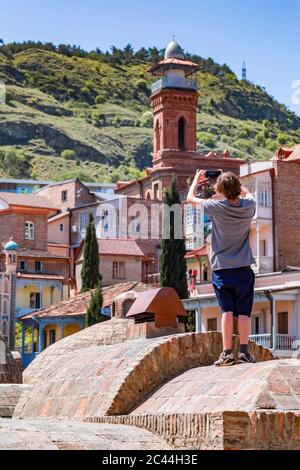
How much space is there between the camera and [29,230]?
9106cm

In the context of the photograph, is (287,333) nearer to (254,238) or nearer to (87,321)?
(87,321)

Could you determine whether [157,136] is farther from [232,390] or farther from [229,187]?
[232,390]

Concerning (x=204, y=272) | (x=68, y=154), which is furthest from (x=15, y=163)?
(x=204, y=272)

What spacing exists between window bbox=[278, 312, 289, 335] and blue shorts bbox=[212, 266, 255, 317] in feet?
145

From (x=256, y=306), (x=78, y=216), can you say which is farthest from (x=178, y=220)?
(x=256, y=306)

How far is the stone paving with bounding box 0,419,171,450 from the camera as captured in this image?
7602mm

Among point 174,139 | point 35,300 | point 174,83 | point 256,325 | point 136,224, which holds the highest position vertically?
point 174,83

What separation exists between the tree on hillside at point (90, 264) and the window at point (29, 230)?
1517 cm

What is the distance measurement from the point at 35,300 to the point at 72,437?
7562 cm

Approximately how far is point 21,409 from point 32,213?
80.4 m

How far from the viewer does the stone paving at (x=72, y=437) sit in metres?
7.60

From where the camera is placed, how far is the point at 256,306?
55188 mm

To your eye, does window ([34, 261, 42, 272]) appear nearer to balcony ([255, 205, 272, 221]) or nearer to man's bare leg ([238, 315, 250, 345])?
balcony ([255, 205, 272, 221])

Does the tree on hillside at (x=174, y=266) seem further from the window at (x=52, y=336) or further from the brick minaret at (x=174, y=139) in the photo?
the brick minaret at (x=174, y=139)
